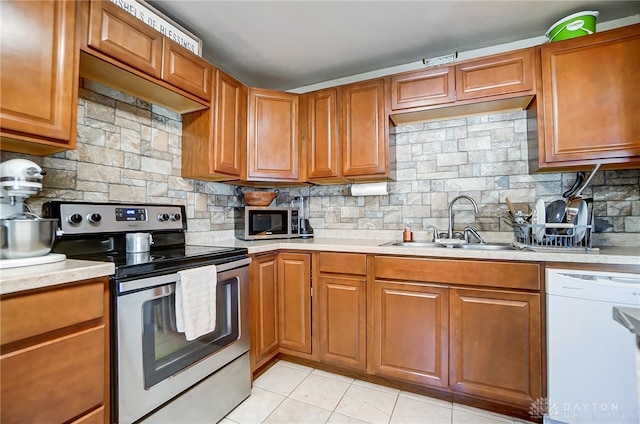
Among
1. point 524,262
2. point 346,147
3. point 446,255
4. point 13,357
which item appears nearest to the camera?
point 13,357

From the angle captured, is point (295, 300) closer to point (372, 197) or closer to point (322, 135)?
point (372, 197)

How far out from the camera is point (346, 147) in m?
2.35

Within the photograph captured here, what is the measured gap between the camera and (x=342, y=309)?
78.8 inches

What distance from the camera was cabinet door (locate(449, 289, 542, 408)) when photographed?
5.07ft

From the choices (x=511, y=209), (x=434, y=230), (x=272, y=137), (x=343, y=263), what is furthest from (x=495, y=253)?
(x=272, y=137)

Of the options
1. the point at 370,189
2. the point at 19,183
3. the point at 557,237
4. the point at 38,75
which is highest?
the point at 38,75

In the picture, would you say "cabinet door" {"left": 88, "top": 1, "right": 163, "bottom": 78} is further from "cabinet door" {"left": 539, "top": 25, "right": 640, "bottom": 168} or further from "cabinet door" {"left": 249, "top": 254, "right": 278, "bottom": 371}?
"cabinet door" {"left": 539, "top": 25, "right": 640, "bottom": 168}

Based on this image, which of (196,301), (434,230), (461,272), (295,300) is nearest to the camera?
(196,301)

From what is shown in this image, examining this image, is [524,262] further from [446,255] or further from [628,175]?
[628,175]

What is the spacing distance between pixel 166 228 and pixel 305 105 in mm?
1493

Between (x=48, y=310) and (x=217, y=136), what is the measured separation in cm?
146

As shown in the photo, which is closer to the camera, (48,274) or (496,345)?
(48,274)

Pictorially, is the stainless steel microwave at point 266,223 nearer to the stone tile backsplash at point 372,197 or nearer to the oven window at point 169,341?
the stone tile backsplash at point 372,197

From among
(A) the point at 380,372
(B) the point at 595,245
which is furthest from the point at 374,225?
(B) the point at 595,245
